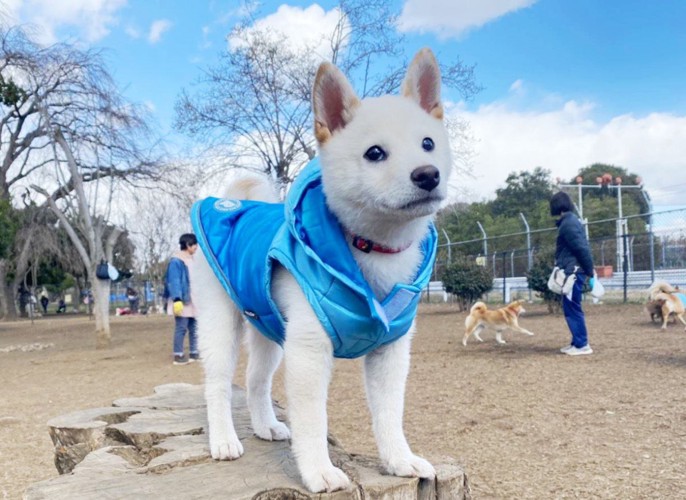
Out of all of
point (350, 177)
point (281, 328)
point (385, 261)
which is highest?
point (350, 177)

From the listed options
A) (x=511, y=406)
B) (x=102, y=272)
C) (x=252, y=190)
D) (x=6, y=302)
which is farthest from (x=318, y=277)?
(x=6, y=302)

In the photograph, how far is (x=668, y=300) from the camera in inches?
411

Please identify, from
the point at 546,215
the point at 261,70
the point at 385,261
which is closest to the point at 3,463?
the point at 385,261

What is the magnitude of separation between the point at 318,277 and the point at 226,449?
952 mm

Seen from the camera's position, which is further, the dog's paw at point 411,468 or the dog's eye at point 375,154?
the dog's paw at point 411,468

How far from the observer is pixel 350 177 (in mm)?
1935

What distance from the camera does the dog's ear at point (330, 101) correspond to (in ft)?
6.65

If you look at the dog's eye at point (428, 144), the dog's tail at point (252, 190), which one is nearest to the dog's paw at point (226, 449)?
the dog's tail at point (252, 190)

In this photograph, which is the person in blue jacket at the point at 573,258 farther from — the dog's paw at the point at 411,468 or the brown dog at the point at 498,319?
the dog's paw at the point at 411,468

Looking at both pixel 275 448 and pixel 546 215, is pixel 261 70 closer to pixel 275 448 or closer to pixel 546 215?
pixel 275 448

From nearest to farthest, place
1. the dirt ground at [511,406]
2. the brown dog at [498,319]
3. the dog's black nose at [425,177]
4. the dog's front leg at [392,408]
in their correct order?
the dog's black nose at [425,177], the dog's front leg at [392,408], the dirt ground at [511,406], the brown dog at [498,319]

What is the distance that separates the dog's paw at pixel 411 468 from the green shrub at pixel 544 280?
12197mm

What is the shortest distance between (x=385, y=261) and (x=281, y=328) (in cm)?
53

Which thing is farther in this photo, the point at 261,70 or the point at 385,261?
the point at 261,70
